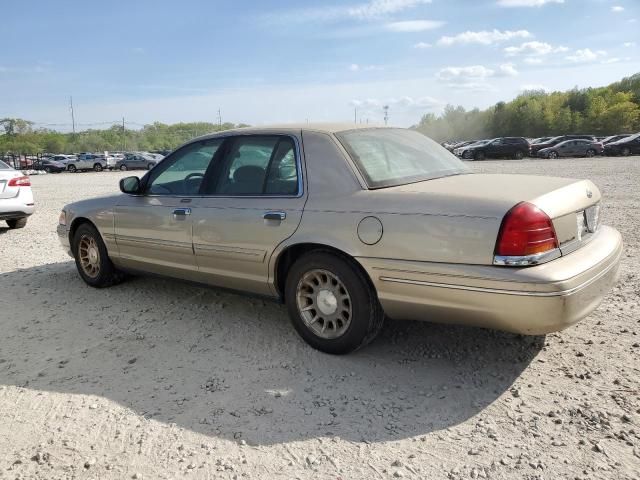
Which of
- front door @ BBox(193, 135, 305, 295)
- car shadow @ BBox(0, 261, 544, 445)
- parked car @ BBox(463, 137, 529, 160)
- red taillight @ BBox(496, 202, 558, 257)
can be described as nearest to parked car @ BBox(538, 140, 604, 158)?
parked car @ BBox(463, 137, 529, 160)

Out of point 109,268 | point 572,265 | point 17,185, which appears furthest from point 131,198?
point 17,185

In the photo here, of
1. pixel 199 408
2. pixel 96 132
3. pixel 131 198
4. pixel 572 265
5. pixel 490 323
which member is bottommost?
pixel 199 408

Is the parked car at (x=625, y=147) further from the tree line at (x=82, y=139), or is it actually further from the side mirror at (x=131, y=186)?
the tree line at (x=82, y=139)

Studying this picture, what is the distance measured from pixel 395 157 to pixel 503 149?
37245 millimetres

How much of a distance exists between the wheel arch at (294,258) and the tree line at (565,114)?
251 feet

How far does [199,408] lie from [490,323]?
1.73 meters

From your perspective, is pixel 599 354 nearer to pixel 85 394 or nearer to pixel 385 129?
pixel 385 129

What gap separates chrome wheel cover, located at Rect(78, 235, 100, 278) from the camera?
5.38 m

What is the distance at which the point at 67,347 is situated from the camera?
3969 mm

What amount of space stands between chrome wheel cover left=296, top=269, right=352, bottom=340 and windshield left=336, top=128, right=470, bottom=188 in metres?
0.71

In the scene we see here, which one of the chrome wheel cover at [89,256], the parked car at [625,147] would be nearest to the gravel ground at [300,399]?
the chrome wheel cover at [89,256]

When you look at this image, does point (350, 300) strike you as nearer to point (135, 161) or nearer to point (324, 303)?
point (324, 303)

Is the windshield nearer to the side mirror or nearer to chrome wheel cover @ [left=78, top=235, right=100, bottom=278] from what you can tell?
the side mirror

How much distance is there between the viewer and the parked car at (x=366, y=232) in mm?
2889
